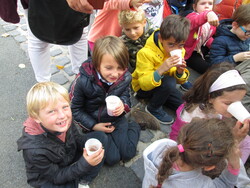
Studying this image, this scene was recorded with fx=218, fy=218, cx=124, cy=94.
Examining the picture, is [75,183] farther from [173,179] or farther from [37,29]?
[37,29]

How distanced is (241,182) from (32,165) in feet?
5.56

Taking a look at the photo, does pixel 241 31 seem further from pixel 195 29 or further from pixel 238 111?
pixel 238 111

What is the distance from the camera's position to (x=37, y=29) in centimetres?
204

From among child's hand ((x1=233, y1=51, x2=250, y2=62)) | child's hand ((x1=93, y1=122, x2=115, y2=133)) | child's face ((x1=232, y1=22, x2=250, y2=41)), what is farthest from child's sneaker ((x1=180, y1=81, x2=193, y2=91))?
child's hand ((x1=93, y1=122, x2=115, y2=133))

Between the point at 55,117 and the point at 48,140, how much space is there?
19cm

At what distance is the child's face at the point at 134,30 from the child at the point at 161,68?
11.4 inches

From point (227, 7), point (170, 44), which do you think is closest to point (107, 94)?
point (170, 44)

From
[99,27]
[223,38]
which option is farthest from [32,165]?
[223,38]

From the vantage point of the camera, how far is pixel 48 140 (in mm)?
1597

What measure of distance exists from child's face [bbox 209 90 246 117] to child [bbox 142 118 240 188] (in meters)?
0.53

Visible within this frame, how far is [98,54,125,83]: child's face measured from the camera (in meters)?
1.96

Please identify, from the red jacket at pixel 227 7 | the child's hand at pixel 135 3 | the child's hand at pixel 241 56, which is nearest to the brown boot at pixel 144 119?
the child's hand at pixel 135 3

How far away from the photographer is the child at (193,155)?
1.26 m

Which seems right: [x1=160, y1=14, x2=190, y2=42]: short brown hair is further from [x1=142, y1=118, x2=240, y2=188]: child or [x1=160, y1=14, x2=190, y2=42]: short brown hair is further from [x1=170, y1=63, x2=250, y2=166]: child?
[x1=142, y1=118, x2=240, y2=188]: child
